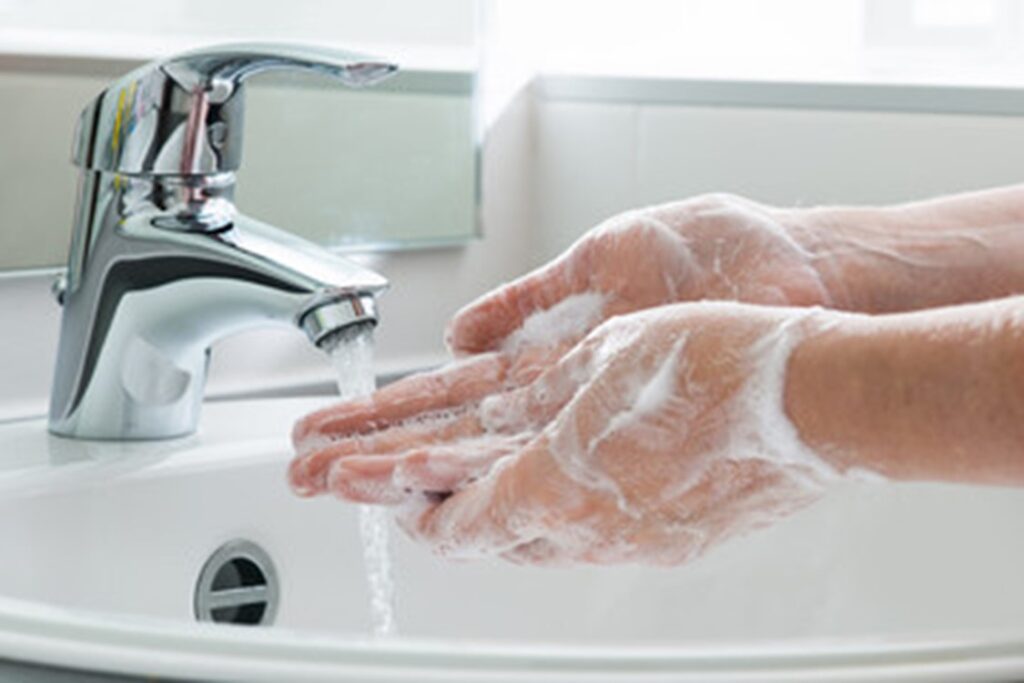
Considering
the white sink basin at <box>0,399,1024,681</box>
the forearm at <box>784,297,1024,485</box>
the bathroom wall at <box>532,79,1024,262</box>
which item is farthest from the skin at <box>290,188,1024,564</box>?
the bathroom wall at <box>532,79,1024,262</box>

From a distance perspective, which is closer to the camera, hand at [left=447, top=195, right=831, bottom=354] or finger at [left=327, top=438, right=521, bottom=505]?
finger at [left=327, top=438, right=521, bottom=505]

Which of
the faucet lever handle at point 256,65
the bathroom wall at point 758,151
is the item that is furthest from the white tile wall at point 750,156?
the faucet lever handle at point 256,65

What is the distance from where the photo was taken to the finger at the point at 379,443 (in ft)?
2.74

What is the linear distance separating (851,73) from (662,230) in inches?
16.9

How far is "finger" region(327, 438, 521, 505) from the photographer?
79 centimetres

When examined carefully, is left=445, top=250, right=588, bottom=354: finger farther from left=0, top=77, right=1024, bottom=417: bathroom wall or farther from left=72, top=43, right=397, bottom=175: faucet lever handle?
left=0, top=77, right=1024, bottom=417: bathroom wall

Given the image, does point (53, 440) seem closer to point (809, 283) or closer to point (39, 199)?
point (39, 199)

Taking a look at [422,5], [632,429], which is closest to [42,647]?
[632,429]

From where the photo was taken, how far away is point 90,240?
3.22ft

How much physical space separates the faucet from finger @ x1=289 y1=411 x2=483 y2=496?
0.07 meters

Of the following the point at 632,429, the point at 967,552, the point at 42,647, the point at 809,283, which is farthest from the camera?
the point at 967,552

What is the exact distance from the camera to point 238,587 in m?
1.00

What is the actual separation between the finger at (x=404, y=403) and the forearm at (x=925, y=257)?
171 mm

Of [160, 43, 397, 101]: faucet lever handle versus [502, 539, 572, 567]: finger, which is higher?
[160, 43, 397, 101]: faucet lever handle
